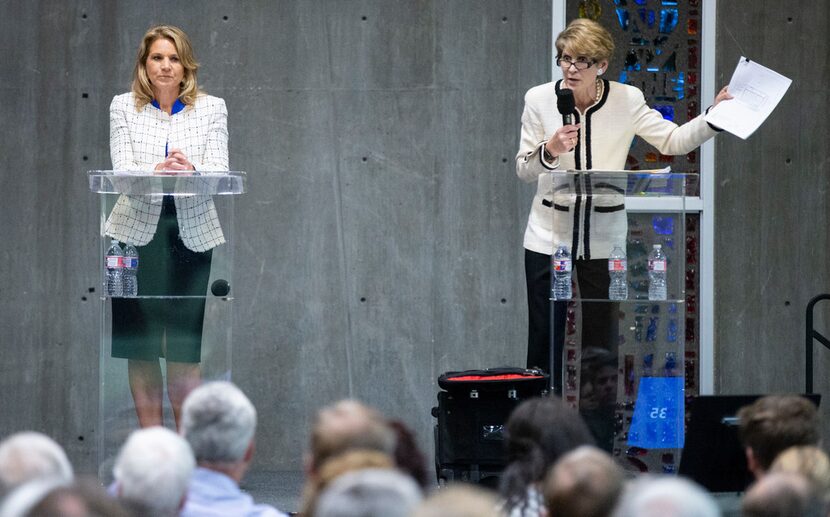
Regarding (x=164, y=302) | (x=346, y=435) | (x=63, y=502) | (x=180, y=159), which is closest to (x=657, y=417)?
(x=164, y=302)

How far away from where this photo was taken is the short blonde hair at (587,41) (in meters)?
5.55

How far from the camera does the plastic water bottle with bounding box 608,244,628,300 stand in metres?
5.35

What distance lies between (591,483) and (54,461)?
1216 mm

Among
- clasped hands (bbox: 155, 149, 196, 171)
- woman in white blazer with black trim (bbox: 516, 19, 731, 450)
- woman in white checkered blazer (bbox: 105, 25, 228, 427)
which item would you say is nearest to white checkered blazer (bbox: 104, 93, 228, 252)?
woman in white checkered blazer (bbox: 105, 25, 228, 427)

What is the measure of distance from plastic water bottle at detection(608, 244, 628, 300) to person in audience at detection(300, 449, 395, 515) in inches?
101

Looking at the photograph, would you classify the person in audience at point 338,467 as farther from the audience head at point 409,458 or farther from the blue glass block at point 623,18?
the blue glass block at point 623,18

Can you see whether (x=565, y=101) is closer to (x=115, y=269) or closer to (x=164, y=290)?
(x=164, y=290)

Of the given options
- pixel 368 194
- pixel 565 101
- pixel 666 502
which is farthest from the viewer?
Result: pixel 368 194

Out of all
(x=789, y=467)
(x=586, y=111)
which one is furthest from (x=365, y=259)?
(x=789, y=467)

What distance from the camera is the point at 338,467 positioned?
281cm

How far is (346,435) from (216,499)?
483 mm

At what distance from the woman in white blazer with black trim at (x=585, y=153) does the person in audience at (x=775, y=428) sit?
1.50 meters

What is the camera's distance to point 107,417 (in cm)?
523

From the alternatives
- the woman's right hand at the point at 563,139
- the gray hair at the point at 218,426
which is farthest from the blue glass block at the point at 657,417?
the gray hair at the point at 218,426
